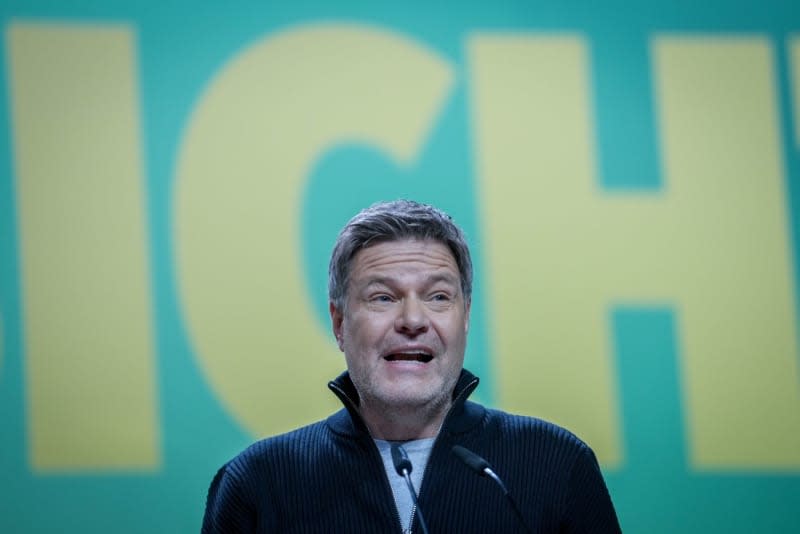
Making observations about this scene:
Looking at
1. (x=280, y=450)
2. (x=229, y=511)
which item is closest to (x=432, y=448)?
(x=280, y=450)

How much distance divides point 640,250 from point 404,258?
1.36 metres

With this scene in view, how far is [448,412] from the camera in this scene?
192 cm

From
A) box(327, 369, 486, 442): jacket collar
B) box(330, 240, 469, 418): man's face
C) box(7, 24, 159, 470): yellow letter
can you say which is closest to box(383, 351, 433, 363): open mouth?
box(330, 240, 469, 418): man's face

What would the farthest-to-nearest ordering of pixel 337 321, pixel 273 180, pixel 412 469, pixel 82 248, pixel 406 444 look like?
1. pixel 273 180
2. pixel 82 248
3. pixel 337 321
4. pixel 406 444
5. pixel 412 469

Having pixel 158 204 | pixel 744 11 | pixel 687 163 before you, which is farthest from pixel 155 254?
pixel 744 11

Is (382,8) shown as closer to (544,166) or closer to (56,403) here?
(544,166)

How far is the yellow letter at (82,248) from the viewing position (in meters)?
2.87

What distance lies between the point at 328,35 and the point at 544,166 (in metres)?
0.77

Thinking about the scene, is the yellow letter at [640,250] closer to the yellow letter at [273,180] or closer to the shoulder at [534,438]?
the yellow letter at [273,180]

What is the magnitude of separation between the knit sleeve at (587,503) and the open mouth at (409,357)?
13.4 inches

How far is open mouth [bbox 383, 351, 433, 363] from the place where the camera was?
74.7 inches

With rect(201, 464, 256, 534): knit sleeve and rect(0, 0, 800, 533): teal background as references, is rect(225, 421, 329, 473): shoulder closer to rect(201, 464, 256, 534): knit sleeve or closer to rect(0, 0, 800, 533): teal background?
rect(201, 464, 256, 534): knit sleeve

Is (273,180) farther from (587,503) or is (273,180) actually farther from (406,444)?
(587,503)

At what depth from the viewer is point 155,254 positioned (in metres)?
2.95
